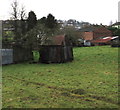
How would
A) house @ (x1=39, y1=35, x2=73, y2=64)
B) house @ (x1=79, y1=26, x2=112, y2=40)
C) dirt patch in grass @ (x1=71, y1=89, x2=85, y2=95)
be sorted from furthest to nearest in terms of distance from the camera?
house @ (x1=79, y1=26, x2=112, y2=40) → house @ (x1=39, y1=35, x2=73, y2=64) → dirt patch in grass @ (x1=71, y1=89, x2=85, y2=95)

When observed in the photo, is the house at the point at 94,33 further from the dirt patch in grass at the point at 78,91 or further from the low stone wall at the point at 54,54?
the dirt patch in grass at the point at 78,91

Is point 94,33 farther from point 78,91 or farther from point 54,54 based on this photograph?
point 78,91

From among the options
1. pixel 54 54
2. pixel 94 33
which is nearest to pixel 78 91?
pixel 54 54

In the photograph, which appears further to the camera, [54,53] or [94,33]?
[94,33]

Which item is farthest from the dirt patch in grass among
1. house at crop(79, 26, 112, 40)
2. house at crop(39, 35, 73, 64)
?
house at crop(79, 26, 112, 40)

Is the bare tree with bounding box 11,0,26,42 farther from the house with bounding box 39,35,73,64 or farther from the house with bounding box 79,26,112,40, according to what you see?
the house with bounding box 79,26,112,40

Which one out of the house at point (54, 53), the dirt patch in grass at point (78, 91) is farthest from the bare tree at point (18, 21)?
the dirt patch in grass at point (78, 91)

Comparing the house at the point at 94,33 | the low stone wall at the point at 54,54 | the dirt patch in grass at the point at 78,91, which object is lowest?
the dirt patch in grass at the point at 78,91

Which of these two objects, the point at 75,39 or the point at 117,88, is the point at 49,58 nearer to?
the point at 117,88

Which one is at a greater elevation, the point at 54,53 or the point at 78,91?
the point at 54,53

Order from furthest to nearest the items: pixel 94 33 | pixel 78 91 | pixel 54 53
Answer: pixel 94 33 → pixel 54 53 → pixel 78 91

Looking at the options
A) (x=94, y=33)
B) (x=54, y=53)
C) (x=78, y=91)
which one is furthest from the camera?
(x=94, y=33)

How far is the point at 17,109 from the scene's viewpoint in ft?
16.9

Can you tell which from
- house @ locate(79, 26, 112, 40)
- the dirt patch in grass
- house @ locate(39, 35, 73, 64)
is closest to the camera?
the dirt patch in grass
